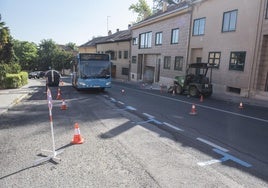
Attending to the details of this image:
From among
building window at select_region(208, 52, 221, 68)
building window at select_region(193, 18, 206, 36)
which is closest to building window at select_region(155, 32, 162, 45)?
building window at select_region(193, 18, 206, 36)

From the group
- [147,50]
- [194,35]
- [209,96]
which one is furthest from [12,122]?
[147,50]

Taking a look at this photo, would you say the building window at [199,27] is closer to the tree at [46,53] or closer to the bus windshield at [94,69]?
the bus windshield at [94,69]

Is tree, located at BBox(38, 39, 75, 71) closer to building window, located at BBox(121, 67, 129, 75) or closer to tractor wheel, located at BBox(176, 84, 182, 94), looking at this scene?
building window, located at BBox(121, 67, 129, 75)

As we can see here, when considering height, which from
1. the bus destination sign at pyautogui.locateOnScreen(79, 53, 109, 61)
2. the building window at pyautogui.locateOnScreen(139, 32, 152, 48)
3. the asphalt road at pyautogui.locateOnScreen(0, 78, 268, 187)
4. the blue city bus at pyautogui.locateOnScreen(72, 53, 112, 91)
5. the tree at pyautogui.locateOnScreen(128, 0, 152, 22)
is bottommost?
the asphalt road at pyautogui.locateOnScreen(0, 78, 268, 187)

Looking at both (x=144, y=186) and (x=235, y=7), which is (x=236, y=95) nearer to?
(x=235, y=7)

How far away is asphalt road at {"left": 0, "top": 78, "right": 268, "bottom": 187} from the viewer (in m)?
4.35

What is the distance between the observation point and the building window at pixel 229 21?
66.0ft

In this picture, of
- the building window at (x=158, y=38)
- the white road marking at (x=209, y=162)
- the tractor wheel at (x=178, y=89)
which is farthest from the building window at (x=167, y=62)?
the white road marking at (x=209, y=162)

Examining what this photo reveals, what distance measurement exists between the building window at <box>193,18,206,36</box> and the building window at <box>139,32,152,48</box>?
1065 cm

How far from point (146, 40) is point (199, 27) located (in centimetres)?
1277

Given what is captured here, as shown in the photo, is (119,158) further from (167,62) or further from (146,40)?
(146,40)

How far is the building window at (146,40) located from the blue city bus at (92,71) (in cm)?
1791

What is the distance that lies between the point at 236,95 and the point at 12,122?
17066mm

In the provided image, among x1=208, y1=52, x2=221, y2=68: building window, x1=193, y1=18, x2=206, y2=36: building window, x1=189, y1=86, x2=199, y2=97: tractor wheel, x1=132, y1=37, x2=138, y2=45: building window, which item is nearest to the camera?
x1=189, y1=86, x2=199, y2=97: tractor wheel
